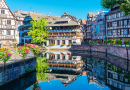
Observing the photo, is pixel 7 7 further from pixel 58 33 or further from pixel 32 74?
pixel 32 74

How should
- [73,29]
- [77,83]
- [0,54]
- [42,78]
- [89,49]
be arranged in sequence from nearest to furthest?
[0,54], [77,83], [42,78], [89,49], [73,29]

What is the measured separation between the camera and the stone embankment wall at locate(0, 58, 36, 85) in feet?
44.3

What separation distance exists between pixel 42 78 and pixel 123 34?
36093 millimetres

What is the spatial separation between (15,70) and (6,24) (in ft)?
117

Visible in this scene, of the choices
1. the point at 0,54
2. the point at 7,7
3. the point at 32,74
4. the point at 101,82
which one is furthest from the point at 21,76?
the point at 7,7

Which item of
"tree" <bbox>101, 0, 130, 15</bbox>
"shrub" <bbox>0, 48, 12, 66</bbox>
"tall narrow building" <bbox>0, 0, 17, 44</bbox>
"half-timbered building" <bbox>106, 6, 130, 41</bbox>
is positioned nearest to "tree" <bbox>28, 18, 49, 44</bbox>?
"tall narrow building" <bbox>0, 0, 17, 44</bbox>

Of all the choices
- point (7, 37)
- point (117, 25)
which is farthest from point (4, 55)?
point (117, 25)

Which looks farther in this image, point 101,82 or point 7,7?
point 7,7

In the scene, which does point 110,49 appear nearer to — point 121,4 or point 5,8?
point 121,4

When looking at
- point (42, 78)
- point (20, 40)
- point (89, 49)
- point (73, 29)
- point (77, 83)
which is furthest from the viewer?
point (20, 40)

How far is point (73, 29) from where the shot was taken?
57688 mm

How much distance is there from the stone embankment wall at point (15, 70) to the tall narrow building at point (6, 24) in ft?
104

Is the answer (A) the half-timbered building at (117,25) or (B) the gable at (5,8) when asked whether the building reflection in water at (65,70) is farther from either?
(B) the gable at (5,8)

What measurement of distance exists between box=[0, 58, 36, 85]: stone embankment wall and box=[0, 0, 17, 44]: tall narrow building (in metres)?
31.8
